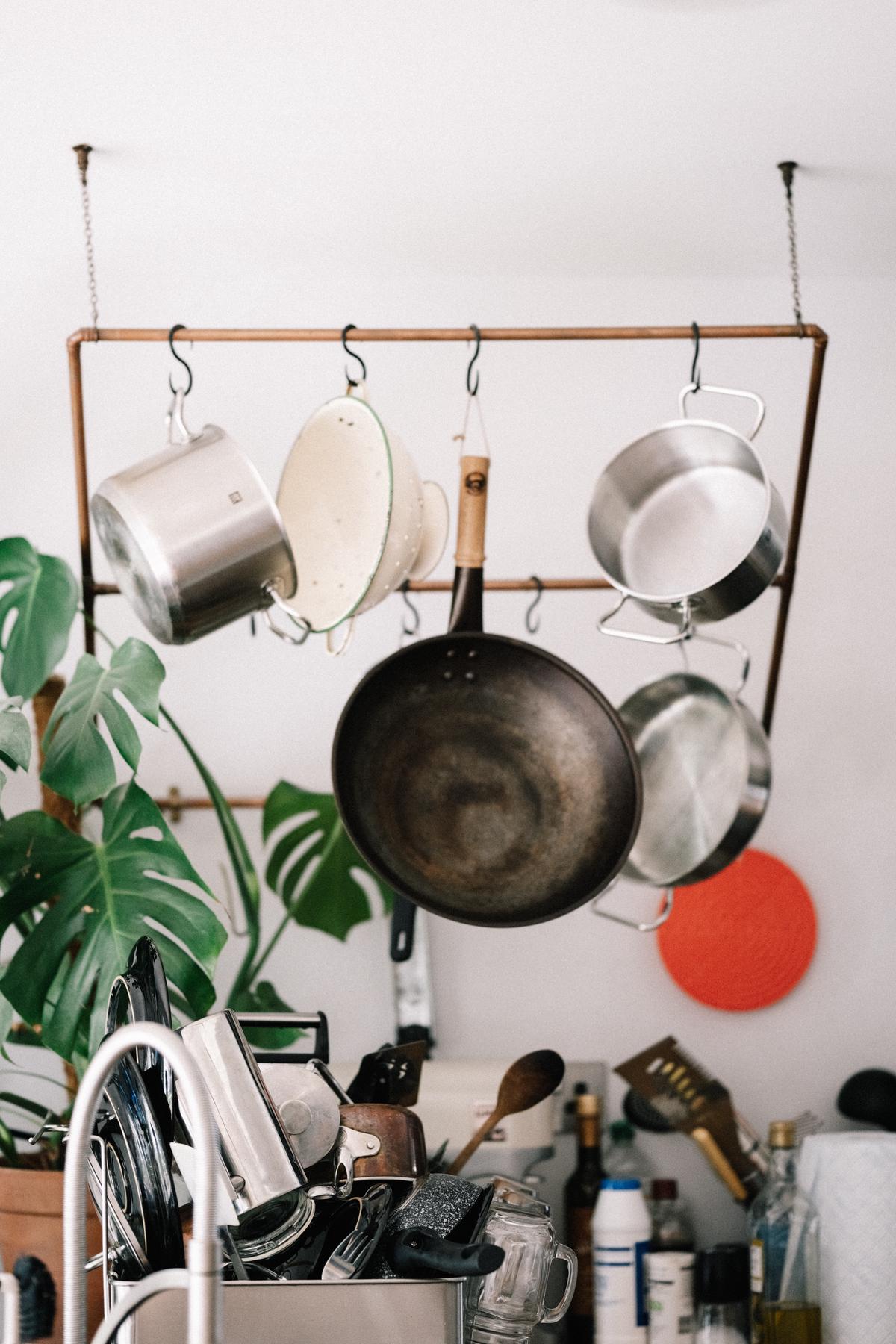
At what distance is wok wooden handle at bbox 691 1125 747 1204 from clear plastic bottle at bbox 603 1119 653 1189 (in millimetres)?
85

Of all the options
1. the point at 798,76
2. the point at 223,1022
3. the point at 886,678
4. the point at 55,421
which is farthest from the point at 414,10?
the point at 886,678

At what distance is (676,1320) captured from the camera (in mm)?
1593

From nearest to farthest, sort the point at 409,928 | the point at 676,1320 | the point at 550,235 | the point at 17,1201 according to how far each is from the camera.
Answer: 1. the point at 17,1201
2. the point at 676,1320
3. the point at 409,928
4. the point at 550,235

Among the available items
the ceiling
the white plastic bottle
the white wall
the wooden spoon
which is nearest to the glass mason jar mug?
the wooden spoon

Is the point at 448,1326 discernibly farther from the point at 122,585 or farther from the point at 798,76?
the point at 798,76

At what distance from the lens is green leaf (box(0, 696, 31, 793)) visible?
1.29 m

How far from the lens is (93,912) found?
137 centimetres

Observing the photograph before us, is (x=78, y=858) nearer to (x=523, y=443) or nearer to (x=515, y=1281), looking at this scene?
(x=515, y=1281)

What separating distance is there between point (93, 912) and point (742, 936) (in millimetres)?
889

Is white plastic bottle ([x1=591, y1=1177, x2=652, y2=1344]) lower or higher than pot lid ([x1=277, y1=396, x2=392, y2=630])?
lower

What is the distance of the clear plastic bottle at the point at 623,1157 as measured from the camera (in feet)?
5.84

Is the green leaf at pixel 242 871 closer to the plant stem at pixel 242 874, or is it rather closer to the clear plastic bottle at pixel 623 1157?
the plant stem at pixel 242 874

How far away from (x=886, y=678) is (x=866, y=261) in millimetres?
581

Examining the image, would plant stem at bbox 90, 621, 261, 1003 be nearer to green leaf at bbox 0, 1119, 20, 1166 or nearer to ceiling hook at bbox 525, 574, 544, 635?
green leaf at bbox 0, 1119, 20, 1166
